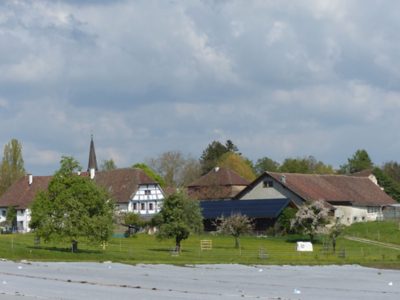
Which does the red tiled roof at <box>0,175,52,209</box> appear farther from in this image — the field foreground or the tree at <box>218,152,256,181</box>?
the field foreground

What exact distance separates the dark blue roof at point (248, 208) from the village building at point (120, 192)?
443 inches

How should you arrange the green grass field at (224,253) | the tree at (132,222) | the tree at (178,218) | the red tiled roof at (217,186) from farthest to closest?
the red tiled roof at (217,186) < the tree at (132,222) < the tree at (178,218) < the green grass field at (224,253)

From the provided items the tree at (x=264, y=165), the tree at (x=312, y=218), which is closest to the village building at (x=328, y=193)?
the tree at (x=312, y=218)

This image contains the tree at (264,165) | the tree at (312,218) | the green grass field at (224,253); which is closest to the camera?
the green grass field at (224,253)

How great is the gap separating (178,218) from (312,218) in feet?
78.0

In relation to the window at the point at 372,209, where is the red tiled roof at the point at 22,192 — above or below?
above

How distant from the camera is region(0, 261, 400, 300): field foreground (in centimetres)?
2672

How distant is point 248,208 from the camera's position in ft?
314

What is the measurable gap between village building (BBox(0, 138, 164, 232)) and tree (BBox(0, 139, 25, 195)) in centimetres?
2084

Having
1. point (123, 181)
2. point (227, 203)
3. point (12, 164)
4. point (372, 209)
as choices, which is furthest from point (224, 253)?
point (12, 164)

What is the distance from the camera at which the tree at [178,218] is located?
62.1 m

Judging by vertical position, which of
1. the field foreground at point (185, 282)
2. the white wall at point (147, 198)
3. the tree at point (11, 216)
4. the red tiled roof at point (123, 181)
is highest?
the red tiled roof at point (123, 181)

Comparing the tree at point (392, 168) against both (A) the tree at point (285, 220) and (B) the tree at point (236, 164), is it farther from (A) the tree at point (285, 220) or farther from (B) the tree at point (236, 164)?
(A) the tree at point (285, 220)

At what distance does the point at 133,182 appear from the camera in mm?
110688
